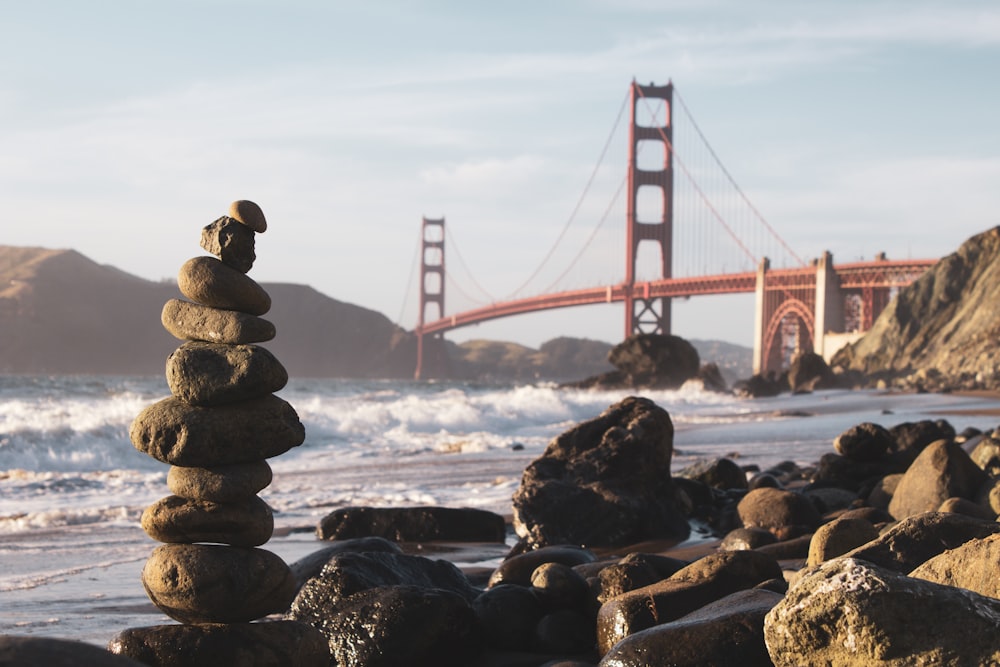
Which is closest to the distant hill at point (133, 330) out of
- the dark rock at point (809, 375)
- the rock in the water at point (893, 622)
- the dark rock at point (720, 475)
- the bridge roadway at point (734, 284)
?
the bridge roadway at point (734, 284)

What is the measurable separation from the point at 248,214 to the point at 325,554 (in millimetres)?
2919

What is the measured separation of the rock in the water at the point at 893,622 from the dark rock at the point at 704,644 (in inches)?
25.8

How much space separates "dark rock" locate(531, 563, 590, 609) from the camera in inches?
214

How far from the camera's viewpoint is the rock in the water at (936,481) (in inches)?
318

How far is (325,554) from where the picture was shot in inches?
267

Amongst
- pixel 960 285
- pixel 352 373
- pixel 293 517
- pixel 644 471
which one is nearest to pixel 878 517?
pixel 644 471

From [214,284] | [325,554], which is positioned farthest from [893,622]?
[325,554]

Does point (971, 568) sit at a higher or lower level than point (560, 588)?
higher

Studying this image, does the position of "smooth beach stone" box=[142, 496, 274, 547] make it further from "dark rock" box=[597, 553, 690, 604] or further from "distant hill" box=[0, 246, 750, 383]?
"distant hill" box=[0, 246, 750, 383]

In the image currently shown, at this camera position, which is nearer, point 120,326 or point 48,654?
point 48,654

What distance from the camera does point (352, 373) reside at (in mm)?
112438

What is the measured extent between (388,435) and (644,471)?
15577 millimetres

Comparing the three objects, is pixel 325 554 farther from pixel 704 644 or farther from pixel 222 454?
pixel 704 644

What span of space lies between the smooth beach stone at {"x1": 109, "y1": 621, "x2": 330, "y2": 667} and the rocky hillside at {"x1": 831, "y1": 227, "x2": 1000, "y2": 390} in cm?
4445
